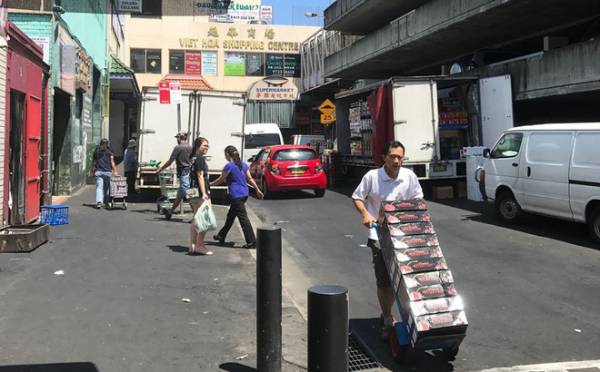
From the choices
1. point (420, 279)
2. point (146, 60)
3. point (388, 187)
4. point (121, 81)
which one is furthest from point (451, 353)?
point (146, 60)

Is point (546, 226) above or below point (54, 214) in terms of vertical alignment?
below

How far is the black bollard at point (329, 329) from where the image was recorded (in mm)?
3686

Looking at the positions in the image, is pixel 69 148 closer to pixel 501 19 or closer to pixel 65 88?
pixel 65 88

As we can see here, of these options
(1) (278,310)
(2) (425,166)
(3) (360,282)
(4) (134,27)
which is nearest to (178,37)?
(4) (134,27)

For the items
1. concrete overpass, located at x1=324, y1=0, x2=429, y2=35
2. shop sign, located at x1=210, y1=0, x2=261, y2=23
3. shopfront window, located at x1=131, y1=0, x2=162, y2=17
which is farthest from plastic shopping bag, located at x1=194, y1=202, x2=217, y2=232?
shop sign, located at x1=210, y1=0, x2=261, y2=23

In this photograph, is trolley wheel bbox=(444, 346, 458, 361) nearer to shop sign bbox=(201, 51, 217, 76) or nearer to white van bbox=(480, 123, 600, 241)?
white van bbox=(480, 123, 600, 241)

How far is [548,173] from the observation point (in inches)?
409

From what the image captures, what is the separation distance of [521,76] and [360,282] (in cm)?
1148

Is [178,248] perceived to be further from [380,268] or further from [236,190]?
[380,268]

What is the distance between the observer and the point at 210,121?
50.5 ft

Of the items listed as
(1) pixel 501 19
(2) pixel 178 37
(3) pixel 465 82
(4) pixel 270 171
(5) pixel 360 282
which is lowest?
(5) pixel 360 282

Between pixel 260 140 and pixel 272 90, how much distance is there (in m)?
16.8

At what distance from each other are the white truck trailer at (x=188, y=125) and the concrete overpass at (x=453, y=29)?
302 inches

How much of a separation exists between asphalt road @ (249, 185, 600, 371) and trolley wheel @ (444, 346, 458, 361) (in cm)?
5
